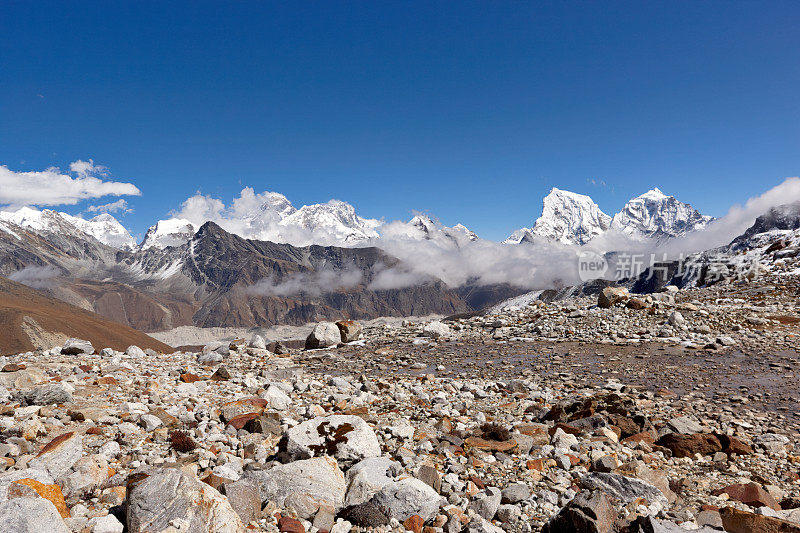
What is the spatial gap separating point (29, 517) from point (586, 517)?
697 cm

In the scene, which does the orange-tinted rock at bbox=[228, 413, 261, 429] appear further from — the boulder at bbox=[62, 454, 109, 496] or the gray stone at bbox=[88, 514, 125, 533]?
the gray stone at bbox=[88, 514, 125, 533]

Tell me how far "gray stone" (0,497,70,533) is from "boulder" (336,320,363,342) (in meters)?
20.1

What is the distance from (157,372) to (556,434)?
14.8 meters

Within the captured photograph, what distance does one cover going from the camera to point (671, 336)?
21594mm

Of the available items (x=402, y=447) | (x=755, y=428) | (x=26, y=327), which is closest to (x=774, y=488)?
(x=755, y=428)

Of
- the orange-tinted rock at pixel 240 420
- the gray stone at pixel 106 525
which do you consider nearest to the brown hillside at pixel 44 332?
the orange-tinted rock at pixel 240 420

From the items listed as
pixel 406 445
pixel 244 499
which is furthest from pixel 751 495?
pixel 244 499

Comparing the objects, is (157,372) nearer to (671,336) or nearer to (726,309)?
(671,336)

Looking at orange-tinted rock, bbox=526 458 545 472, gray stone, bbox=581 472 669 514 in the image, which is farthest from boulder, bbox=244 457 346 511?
gray stone, bbox=581 472 669 514

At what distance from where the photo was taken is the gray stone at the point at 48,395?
10.0 meters

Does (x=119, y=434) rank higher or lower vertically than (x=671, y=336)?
lower

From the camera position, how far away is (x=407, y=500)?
613 centimetres

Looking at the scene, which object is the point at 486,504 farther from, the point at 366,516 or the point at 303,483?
the point at 303,483

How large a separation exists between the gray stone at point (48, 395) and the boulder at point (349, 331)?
15.4m
